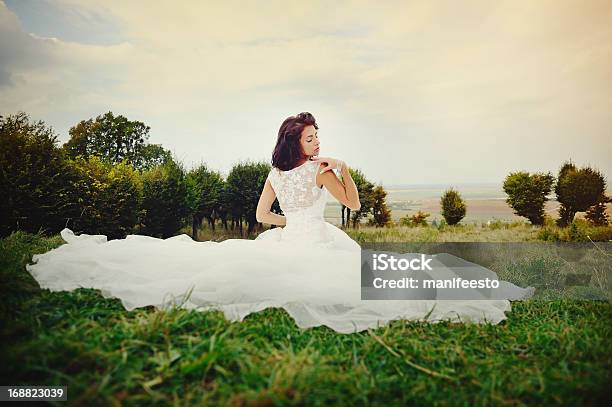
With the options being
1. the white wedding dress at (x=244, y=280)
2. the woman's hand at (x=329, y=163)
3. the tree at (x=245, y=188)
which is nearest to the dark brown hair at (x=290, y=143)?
the woman's hand at (x=329, y=163)

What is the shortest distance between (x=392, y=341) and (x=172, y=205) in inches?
263

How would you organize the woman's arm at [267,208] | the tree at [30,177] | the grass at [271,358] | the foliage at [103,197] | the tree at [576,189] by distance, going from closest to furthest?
the grass at [271,358] < the woman's arm at [267,208] < the tree at [30,177] < the foliage at [103,197] < the tree at [576,189]

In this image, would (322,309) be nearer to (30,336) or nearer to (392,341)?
(392,341)

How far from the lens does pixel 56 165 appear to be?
568 centimetres

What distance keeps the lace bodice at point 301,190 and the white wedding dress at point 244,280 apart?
0.31 meters

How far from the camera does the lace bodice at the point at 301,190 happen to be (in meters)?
3.46

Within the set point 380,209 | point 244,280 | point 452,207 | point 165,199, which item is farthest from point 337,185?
point 452,207

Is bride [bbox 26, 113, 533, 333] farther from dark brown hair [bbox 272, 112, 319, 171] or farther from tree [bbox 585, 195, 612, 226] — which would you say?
tree [bbox 585, 195, 612, 226]

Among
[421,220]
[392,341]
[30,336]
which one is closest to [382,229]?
[421,220]

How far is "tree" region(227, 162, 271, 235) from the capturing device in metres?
9.38

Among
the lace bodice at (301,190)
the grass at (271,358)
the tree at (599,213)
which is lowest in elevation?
the grass at (271,358)

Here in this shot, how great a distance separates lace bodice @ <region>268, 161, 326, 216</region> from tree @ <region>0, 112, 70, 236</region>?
3.72m

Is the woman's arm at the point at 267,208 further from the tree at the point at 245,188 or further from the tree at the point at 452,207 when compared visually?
the tree at the point at 452,207

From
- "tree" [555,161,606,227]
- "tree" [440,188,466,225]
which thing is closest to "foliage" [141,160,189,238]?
"tree" [440,188,466,225]
